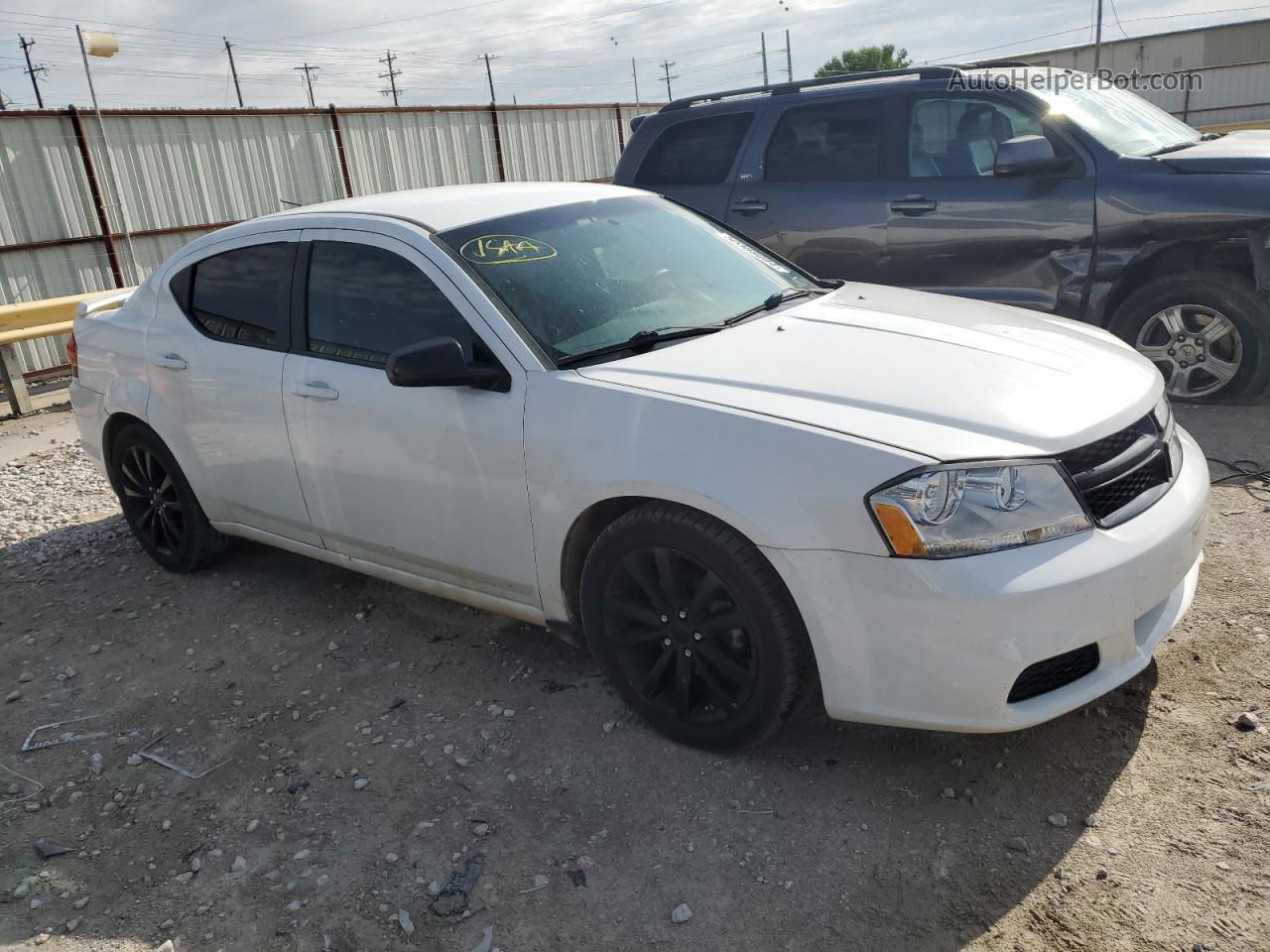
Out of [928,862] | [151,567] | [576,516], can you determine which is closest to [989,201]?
[576,516]

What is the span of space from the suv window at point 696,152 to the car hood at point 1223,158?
2636 millimetres

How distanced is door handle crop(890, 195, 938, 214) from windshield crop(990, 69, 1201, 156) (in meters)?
0.82

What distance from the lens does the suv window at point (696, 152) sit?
23.0 feet

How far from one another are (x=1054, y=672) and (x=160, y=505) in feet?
13.3

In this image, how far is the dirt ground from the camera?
8.27 ft

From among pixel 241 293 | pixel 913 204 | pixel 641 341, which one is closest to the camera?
pixel 641 341

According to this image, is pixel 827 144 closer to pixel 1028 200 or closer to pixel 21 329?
pixel 1028 200

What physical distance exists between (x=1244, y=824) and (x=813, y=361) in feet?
5.47

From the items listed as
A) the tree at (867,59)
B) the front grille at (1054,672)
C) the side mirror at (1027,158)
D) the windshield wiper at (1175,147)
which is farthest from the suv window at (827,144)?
the tree at (867,59)

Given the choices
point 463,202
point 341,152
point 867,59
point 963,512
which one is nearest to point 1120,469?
point 963,512

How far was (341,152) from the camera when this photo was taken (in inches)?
591

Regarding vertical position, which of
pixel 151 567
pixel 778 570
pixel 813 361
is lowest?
pixel 151 567

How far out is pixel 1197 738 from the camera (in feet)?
9.77

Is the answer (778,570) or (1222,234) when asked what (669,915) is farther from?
(1222,234)
